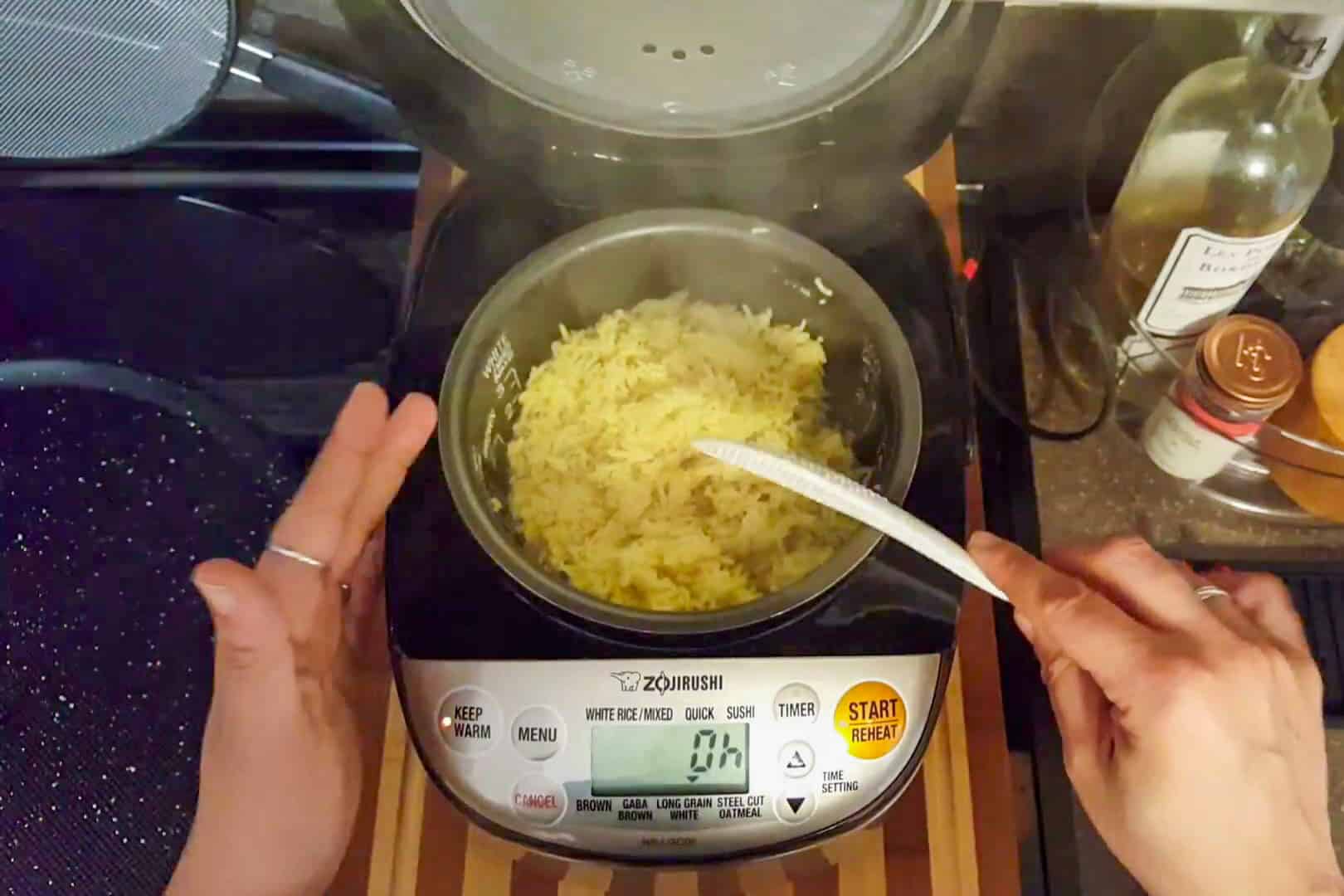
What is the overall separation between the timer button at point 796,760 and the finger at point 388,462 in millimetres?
252

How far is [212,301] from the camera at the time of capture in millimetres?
890

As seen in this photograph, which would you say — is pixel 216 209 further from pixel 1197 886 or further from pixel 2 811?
pixel 1197 886

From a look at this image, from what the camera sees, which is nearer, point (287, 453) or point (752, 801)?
point (752, 801)

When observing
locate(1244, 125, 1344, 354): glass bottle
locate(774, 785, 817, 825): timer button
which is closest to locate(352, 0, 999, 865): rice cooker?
locate(774, 785, 817, 825): timer button

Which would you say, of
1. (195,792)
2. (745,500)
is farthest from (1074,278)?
(195,792)

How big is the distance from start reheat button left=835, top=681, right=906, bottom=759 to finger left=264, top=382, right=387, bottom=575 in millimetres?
283

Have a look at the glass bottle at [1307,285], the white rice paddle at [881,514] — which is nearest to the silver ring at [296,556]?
the white rice paddle at [881,514]

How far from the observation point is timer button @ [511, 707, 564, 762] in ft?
2.04

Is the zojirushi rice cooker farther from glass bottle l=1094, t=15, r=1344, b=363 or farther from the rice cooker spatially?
glass bottle l=1094, t=15, r=1344, b=363

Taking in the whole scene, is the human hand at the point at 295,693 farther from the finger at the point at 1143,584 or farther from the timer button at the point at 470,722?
the finger at the point at 1143,584

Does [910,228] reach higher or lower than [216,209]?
higher

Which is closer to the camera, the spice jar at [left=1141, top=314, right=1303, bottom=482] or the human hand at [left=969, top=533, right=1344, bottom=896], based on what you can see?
the human hand at [left=969, top=533, right=1344, bottom=896]

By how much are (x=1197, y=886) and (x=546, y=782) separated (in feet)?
1.06

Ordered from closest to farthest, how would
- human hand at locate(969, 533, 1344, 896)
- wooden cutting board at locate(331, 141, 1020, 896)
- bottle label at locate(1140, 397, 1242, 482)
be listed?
human hand at locate(969, 533, 1344, 896) → wooden cutting board at locate(331, 141, 1020, 896) → bottle label at locate(1140, 397, 1242, 482)
